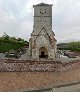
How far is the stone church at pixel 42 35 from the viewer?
43375mm

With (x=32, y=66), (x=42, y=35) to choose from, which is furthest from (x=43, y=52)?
(x=32, y=66)

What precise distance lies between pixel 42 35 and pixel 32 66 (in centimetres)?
2391

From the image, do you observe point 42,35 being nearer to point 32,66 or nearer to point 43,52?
point 43,52

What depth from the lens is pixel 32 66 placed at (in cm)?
1927

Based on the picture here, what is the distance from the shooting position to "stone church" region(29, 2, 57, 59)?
142 ft

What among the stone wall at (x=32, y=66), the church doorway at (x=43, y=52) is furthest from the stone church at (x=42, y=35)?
the stone wall at (x=32, y=66)

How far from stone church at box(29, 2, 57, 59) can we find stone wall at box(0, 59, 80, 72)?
884 inches

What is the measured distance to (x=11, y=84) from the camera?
18219 mm

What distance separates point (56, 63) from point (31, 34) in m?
26.3

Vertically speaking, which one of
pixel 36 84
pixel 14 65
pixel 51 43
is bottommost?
pixel 36 84

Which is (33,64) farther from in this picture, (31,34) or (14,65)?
(31,34)

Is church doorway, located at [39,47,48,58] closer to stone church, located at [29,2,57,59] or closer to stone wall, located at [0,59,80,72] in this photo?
stone church, located at [29,2,57,59]

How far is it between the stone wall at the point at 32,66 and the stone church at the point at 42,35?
22466 mm

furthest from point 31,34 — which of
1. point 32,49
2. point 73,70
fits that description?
point 73,70
